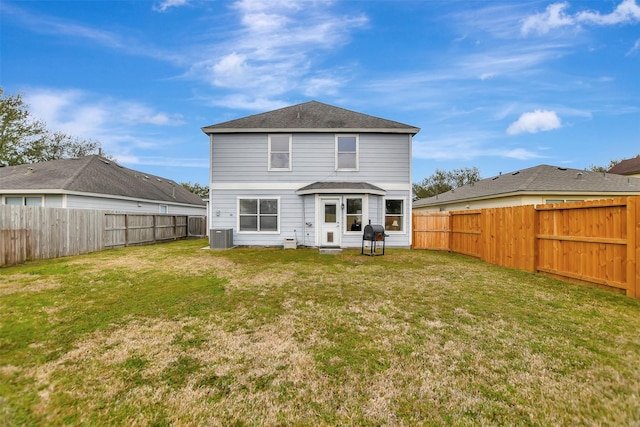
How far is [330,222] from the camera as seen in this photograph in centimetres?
1253

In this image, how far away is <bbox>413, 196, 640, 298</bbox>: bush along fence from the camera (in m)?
5.29

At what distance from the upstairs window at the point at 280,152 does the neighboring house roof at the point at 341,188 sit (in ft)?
5.05

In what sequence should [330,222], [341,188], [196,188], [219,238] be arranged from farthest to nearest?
[196,188], [330,222], [219,238], [341,188]

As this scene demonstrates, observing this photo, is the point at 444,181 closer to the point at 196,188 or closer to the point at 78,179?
the point at 196,188

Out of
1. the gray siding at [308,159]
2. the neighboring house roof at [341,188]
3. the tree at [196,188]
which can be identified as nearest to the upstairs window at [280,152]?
the gray siding at [308,159]

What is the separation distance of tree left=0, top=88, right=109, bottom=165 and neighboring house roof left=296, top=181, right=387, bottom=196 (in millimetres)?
29784

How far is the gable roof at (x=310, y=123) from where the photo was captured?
1273 centimetres

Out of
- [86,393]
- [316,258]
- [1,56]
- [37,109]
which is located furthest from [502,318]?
[37,109]

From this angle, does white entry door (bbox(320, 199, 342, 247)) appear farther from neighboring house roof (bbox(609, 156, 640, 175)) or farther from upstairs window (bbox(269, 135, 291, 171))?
neighboring house roof (bbox(609, 156, 640, 175))

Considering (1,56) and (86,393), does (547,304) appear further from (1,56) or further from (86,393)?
(1,56)

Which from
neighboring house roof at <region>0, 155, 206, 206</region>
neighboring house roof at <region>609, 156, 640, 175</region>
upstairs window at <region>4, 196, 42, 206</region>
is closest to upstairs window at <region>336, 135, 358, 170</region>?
neighboring house roof at <region>0, 155, 206, 206</region>

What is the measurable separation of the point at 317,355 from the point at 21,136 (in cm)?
3633

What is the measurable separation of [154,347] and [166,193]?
23.3 meters

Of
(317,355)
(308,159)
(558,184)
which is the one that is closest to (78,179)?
(308,159)
